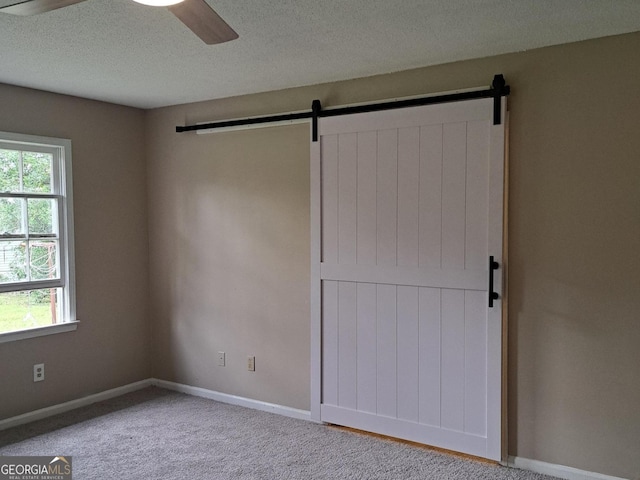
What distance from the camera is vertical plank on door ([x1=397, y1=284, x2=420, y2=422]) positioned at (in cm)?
324

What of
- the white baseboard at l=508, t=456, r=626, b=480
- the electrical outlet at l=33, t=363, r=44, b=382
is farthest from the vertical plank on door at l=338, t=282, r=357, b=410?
the electrical outlet at l=33, t=363, r=44, b=382

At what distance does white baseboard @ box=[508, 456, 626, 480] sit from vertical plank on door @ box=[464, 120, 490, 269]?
1.10 meters

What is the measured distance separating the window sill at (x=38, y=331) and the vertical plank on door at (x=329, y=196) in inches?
78.0

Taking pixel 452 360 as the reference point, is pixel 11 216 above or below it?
above

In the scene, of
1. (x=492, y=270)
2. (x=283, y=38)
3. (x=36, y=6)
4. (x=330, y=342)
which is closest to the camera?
(x=36, y=6)

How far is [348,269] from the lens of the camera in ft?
11.4

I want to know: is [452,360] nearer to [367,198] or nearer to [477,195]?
[477,195]

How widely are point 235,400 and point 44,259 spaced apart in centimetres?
173

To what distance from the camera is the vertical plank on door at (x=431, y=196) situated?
312cm

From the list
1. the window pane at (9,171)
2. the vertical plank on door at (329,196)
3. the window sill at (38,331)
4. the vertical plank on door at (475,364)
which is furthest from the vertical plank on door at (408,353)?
the window pane at (9,171)

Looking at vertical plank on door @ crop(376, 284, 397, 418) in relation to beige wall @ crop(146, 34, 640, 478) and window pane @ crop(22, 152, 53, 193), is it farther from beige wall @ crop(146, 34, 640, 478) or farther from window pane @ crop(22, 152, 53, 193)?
window pane @ crop(22, 152, 53, 193)

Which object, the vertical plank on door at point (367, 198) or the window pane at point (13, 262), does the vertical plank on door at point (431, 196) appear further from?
the window pane at point (13, 262)

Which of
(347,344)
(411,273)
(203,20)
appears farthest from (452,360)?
(203,20)

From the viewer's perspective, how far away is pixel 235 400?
4.04 meters
